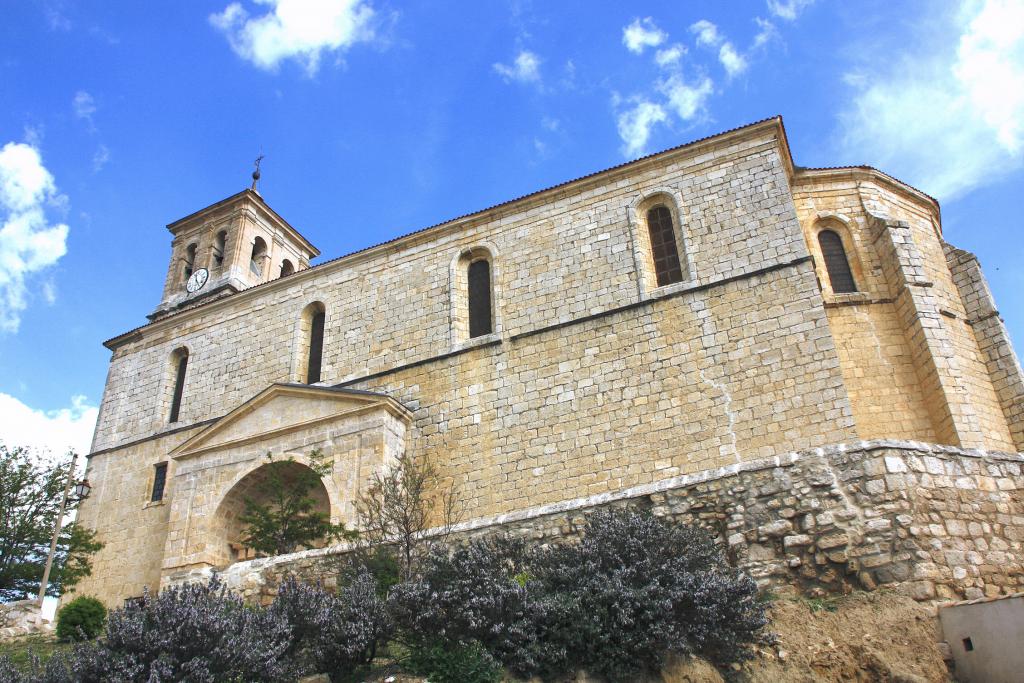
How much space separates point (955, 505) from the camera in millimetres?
9016

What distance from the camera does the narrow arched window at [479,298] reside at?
17922 millimetres

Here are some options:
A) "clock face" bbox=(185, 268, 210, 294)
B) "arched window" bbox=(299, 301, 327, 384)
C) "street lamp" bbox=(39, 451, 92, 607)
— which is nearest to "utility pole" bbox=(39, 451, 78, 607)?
"street lamp" bbox=(39, 451, 92, 607)

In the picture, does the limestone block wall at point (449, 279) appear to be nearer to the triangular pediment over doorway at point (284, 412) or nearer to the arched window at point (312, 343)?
the arched window at point (312, 343)

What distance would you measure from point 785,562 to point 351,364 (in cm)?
1204

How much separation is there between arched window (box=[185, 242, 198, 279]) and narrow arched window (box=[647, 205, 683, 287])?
1588cm

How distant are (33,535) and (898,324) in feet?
58.4

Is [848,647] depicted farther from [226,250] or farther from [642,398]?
[226,250]

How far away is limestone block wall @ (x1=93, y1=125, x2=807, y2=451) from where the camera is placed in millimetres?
16297

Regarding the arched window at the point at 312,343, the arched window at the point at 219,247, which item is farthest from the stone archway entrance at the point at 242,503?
the arched window at the point at 219,247

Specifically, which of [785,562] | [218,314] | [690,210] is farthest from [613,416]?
[218,314]

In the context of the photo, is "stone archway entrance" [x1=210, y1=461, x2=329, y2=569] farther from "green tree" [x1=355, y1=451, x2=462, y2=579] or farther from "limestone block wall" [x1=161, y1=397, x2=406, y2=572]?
"green tree" [x1=355, y1=451, x2=462, y2=579]

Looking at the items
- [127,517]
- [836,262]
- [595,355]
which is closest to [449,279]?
[595,355]

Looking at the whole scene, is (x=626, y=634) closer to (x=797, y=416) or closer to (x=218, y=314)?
(x=797, y=416)

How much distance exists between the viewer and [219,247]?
26.7 meters
